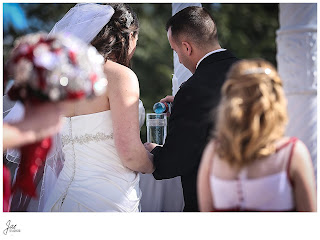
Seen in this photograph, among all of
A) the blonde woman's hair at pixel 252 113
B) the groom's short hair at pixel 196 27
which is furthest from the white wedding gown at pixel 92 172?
the blonde woman's hair at pixel 252 113

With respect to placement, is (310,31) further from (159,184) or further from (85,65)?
(85,65)

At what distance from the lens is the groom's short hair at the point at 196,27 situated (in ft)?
7.55

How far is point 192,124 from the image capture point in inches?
81.0

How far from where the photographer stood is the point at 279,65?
8.18 feet

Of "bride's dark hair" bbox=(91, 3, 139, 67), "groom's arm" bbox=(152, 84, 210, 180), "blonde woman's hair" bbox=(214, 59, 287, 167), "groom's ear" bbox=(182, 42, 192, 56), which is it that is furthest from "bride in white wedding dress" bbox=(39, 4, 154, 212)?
"blonde woman's hair" bbox=(214, 59, 287, 167)

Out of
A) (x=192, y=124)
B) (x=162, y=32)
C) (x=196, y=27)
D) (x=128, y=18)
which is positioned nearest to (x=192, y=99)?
(x=192, y=124)

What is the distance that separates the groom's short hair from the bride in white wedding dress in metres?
0.23

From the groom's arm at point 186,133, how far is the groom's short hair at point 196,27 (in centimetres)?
34

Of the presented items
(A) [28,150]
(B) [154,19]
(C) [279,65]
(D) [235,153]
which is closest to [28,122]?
(A) [28,150]

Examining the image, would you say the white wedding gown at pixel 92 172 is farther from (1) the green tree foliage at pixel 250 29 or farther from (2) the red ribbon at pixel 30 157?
(1) the green tree foliage at pixel 250 29

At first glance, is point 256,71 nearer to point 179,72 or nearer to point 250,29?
point 179,72

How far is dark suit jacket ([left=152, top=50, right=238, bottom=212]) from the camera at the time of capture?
2029mm

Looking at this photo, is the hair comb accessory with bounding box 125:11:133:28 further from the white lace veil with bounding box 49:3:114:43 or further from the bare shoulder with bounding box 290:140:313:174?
the bare shoulder with bounding box 290:140:313:174

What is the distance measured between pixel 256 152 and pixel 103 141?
91 cm
